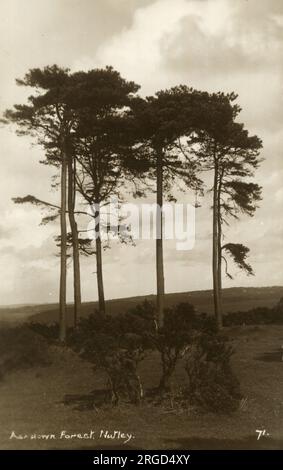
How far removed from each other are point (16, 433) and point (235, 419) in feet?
16.9

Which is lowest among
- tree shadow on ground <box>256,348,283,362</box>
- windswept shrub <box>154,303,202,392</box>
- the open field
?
the open field

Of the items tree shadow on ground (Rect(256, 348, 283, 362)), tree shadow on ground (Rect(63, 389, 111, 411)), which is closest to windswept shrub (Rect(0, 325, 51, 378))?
tree shadow on ground (Rect(63, 389, 111, 411))

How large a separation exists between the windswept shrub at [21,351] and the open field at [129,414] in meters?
0.42

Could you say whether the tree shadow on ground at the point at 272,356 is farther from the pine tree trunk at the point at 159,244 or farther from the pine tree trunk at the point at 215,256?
the pine tree trunk at the point at 215,256

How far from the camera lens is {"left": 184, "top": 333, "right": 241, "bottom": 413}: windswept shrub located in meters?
13.0

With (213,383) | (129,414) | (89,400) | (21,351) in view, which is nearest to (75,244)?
(21,351)

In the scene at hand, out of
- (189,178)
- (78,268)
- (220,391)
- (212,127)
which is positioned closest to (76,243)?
(78,268)

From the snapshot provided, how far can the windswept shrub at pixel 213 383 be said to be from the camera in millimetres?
13008

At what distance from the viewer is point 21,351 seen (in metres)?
19.9

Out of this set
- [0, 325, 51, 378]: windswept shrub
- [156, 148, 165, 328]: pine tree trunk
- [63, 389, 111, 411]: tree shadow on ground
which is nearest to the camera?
[63, 389, 111, 411]: tree shadow on ground

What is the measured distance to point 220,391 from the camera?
13062 millimetres

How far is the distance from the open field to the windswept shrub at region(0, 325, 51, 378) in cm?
42

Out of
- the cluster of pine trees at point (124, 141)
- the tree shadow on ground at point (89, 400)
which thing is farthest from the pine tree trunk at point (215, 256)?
the tree shadow on ground at point (89, 400)

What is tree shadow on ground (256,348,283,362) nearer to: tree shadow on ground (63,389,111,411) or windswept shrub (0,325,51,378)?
tree shadow on ground (63,389,111,411)
